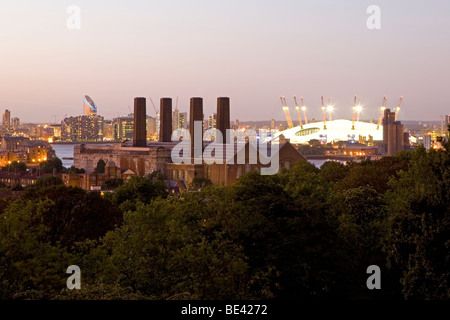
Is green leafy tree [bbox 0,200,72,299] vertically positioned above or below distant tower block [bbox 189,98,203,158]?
below

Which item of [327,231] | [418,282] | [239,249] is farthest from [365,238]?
[239,249]

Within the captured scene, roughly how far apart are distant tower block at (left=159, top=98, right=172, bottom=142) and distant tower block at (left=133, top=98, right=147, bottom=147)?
2.09 meters

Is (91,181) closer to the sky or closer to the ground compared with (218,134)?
closer to the ground

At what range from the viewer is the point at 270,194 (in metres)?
17.0

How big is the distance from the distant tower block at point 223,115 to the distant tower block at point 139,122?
27.2ft

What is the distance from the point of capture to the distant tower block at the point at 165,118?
8012cm

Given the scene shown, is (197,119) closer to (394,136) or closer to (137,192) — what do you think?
(137,192)

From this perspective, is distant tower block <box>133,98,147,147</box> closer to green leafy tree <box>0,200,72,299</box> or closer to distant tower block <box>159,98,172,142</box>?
distant tower block <box>159,98,172,142</box>

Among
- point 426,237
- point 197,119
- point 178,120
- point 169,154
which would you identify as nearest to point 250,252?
point 426,237

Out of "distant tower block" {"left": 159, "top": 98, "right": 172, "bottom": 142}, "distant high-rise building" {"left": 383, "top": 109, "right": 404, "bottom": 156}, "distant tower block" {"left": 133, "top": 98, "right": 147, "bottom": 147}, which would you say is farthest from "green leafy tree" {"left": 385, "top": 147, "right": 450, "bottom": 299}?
"distant high-rise building" {"left": 383, "top": 109, "right": 404, "bottom": 156}

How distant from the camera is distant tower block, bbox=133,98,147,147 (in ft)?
257

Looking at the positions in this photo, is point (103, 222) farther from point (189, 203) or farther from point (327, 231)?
point (327, 231)

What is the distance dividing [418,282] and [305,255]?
2243 millimetres
